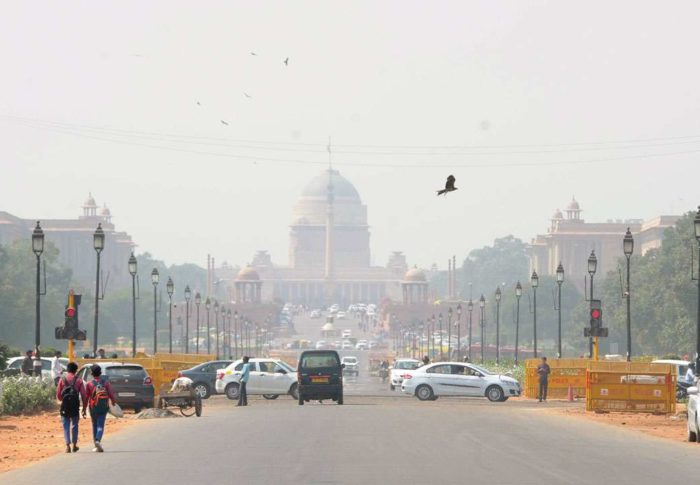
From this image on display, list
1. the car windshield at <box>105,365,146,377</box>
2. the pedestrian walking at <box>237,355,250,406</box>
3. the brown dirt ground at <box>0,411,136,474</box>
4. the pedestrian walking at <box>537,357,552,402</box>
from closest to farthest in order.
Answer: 1. the brown dirt ground at <box>0,411,136,474</box>
2. the car windshield at <box>105,365,146,377</box>
3. the pedestrian walking at <box>237,355,250,406</box>
4. the pedestrian walking at <box>537,357,552,402</box>

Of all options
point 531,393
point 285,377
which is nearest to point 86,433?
point 285,377

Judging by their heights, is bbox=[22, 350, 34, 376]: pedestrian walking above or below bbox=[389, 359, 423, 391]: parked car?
above

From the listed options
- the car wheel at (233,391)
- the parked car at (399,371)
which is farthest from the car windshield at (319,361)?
the parked car at (399,371)

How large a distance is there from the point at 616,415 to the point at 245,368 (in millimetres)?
11647

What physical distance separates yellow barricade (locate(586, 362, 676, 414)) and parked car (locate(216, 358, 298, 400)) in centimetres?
1213

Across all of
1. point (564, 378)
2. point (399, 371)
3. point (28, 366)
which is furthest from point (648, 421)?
point (399, 371)

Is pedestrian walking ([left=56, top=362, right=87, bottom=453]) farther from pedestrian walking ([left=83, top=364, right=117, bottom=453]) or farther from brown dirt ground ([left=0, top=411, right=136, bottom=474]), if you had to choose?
brown dirt ground ([left=0, top=411, right=136, bottom=474])

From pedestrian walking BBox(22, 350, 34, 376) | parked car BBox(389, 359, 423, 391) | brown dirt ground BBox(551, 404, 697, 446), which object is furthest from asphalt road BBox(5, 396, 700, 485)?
parked car BBox(389, 359, 423, 391)

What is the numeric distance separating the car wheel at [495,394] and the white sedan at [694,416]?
2229 centimetres

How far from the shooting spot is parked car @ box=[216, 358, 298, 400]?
5308cm

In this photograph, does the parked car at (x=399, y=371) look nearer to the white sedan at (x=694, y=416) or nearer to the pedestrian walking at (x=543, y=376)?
the pedestrian walking at (x=543, y=376)

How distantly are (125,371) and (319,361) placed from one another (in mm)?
9111

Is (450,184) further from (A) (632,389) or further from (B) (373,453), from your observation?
(A) (632,389)

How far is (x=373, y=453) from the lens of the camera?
25828mm
